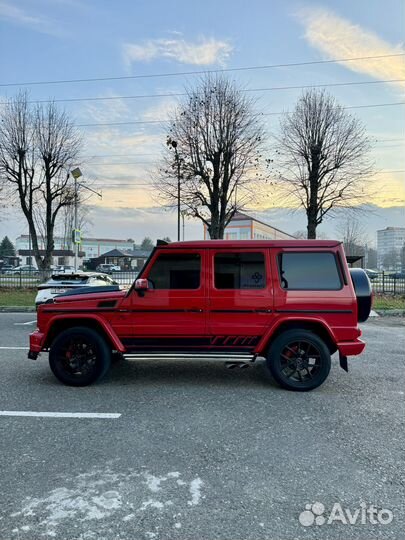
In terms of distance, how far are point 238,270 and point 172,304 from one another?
0.99m

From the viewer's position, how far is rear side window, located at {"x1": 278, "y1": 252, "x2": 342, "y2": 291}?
504 cm

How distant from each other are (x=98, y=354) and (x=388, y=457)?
353 centimetres

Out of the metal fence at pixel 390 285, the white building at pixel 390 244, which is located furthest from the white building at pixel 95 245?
the metal fence at pixel 390 285

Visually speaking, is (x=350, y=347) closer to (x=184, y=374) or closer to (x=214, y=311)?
(x=214, y=311)

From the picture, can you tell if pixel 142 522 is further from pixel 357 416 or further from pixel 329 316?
pixel 329 316

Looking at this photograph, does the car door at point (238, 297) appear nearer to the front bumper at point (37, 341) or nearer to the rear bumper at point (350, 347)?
the rear bumper at point (350, 347)

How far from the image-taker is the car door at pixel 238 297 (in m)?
5.04

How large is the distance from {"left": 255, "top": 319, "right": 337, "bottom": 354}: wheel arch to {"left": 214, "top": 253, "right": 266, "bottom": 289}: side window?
0.64m

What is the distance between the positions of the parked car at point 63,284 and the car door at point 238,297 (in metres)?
5.32

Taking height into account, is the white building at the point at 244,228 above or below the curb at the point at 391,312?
above

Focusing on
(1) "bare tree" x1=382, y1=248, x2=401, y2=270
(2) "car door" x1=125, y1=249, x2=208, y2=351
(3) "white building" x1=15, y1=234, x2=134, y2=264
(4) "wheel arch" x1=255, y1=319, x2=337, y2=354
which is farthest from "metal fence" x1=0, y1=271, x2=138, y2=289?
(3) "white building" x1=15, y1=234, x2=134, y2=264

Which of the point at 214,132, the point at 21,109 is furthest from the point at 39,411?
the point at 21,109

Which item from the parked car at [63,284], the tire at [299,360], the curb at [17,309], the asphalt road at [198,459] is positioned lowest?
the asphalt road at [198,459]

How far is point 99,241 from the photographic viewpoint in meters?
118
